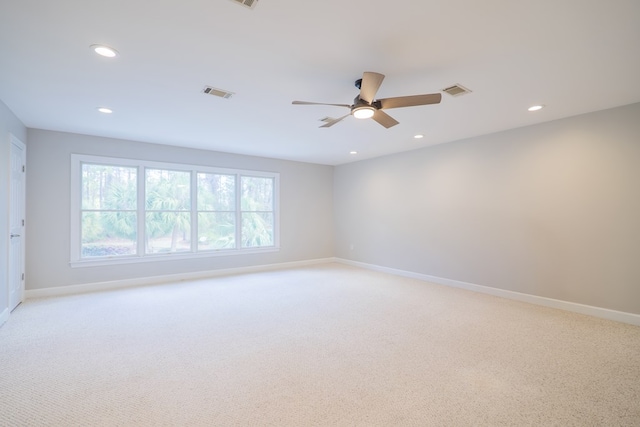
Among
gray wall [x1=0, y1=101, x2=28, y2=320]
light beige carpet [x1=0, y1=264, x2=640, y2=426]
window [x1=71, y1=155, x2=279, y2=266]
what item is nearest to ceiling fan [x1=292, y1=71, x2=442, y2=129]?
light beige carpet [x1=0, y1=264, x2=640, y2=426]

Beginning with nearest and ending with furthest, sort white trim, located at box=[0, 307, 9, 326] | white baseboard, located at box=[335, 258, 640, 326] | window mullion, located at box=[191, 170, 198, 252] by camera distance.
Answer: white trim, located at box=[0, 307, 9, 326] < white baseboard, located at box=[335, 258, 640, 326] < window mullion, located at box=[191, 170, 198, 252]

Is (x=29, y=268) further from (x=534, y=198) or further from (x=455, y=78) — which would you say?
(x=534, y=198)

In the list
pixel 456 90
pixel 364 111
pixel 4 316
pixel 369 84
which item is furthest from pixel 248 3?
pixel 4 316

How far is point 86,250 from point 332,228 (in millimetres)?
5110

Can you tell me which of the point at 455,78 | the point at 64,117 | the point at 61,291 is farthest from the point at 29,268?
the point at 455,78

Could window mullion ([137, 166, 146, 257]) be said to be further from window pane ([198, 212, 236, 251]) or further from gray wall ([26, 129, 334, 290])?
window pane ([198, 212, 236, 251])

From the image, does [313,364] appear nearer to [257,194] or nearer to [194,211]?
[194,211]

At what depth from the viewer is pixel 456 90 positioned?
3.09 metres

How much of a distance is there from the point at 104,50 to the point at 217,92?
40.3 inches

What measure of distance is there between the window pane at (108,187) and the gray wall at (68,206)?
0.24 meters

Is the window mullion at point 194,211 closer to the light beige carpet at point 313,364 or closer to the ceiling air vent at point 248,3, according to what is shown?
the light beige carpet at point 313,364

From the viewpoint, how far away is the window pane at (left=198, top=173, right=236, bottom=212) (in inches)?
235

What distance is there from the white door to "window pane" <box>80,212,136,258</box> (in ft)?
2.47

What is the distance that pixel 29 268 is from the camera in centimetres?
444
